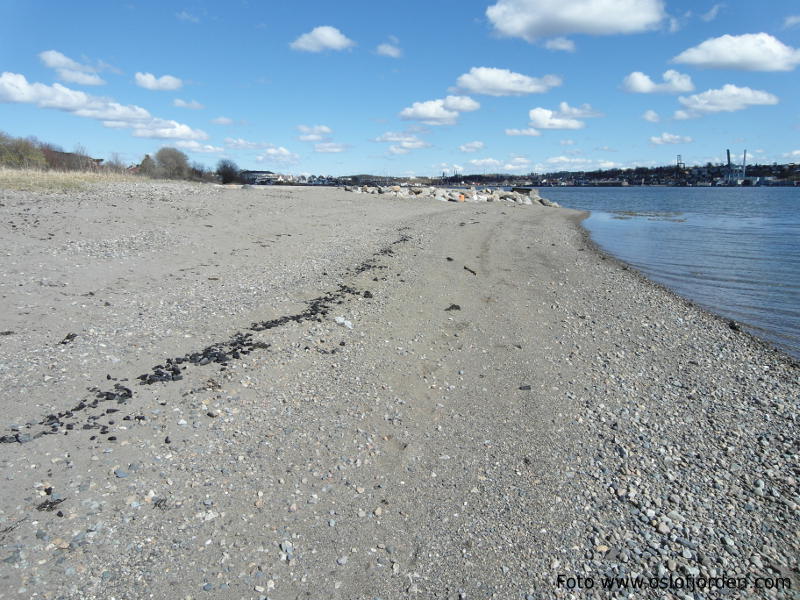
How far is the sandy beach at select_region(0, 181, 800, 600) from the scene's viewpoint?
11.9ft

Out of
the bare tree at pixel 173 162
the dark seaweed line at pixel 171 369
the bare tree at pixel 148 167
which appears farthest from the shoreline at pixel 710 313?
the bare tree at pixel 173 162

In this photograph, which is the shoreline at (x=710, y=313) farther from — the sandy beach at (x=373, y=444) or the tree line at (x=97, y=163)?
the tree line at (x=97, y=163)

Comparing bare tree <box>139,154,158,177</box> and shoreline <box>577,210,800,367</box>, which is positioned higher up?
bare tree <box>139,154,158,177</box>

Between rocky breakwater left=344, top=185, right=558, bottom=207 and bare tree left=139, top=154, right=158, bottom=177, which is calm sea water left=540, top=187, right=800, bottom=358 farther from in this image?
bare tree left=139, top=154, right=158, bottom=177

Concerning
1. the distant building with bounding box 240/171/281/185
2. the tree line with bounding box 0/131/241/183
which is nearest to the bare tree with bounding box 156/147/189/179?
the tree line with bounding box 0/131/241/183

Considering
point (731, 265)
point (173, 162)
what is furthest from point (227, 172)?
point (731, 265)

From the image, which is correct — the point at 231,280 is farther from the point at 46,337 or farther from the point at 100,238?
the point at 100,238

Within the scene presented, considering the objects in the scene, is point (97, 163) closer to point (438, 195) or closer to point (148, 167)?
point (148, 167)

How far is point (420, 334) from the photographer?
8.55m

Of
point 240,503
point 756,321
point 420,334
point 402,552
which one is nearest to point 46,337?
point 240,503

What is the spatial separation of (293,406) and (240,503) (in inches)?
68.0

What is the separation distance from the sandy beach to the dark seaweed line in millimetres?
33

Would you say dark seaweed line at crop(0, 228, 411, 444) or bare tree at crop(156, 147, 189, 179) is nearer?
dark seaweed line at crop(0, 228, 411, 444)

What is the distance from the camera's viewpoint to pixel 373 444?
5203mm
